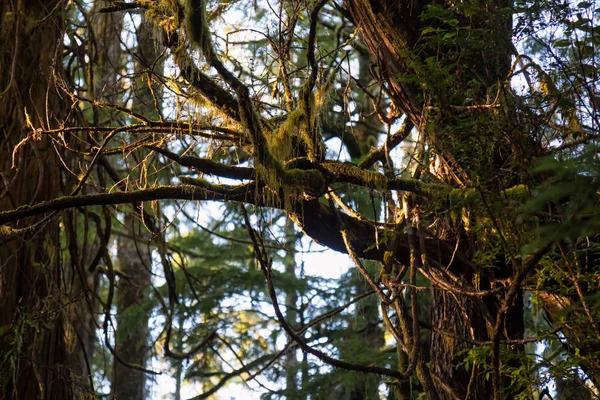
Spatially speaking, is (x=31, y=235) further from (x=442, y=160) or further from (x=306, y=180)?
(x=442, y=160)

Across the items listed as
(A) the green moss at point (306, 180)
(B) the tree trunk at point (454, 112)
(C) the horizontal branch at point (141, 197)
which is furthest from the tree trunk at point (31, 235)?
(B) the tree trunk at point (454, 112)

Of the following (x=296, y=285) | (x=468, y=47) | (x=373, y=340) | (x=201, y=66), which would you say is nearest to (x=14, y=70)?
(x=201, y=66)

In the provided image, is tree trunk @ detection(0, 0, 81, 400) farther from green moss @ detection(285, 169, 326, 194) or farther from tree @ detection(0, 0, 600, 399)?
green moss @ detection(285, 169, 326, 194)

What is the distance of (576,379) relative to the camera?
3.41 m

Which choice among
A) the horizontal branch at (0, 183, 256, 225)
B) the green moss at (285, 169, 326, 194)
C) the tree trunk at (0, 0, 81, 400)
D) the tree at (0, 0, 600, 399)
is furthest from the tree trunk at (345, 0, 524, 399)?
the tree trunk at (0, 0, 81, 400)

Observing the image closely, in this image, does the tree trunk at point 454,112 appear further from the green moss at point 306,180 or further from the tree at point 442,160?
the green moss at point 306,180

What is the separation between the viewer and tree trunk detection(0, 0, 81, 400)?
4258 millimetres

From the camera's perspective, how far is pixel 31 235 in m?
4.46

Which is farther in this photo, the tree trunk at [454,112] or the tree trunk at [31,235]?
the tree trunk at [31,235]

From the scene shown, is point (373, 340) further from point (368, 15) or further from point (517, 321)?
point (368, 15)

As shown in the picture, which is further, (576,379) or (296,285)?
(296,285)

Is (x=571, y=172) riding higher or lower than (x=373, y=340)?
lower

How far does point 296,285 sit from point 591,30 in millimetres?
7976

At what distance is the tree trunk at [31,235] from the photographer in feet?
14.0
